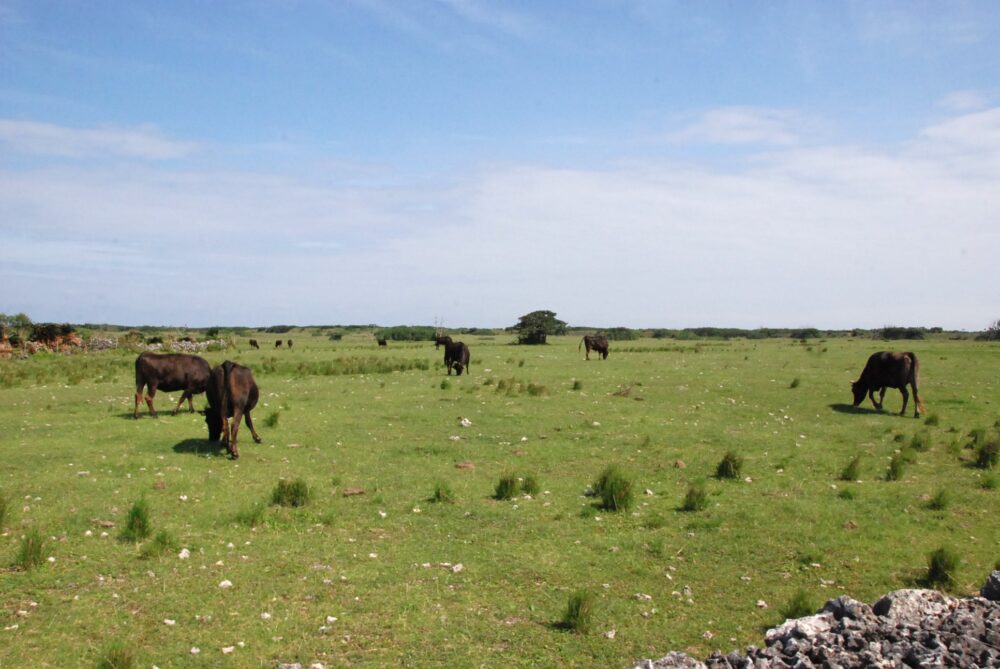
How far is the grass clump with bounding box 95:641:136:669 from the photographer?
6.75m

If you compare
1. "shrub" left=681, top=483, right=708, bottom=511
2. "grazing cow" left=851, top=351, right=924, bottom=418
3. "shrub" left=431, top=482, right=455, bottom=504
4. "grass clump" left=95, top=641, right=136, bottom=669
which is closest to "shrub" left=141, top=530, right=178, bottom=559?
"grass clump" left=95, top=641, right=136, bottom=669

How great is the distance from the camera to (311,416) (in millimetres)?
21562

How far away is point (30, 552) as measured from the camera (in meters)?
9.22

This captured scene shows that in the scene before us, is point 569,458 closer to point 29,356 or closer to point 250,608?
point 250,608

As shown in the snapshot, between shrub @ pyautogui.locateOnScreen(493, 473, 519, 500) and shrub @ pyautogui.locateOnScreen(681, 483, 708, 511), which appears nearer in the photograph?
shrub @ pyautogui.locateOnScreen(681, 483, 708, 511)

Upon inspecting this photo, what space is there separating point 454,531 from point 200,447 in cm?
861

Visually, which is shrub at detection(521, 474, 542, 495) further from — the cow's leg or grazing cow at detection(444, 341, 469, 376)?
grazing cow at detection(444, 341, 469, 376)

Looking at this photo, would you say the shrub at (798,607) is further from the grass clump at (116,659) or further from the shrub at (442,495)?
the grass clump at (116,659)

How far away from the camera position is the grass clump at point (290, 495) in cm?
1238

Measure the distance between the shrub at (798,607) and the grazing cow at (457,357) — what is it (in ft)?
87.4

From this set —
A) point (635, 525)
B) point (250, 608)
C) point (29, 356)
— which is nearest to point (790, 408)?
point (635, 525)

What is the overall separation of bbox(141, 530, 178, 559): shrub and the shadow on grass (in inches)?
251

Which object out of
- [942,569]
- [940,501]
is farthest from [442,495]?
[940,501]

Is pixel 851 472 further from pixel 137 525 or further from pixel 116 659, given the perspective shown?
pixel 116 659
